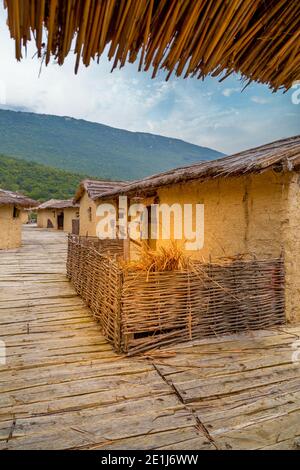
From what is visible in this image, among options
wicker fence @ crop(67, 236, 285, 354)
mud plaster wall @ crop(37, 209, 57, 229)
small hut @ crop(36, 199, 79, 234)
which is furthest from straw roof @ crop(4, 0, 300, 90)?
mud plaster wall @ crop(37, 209, 57, 229)

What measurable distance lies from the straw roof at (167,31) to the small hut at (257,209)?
2.16 metres

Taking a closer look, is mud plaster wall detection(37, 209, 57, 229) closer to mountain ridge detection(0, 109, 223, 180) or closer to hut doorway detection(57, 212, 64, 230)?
hut doorway detection(57, 212, 64, 230)

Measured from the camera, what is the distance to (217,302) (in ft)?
12.6

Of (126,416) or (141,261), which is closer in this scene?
(126,416)

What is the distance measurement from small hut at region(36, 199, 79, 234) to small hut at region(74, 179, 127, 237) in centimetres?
474

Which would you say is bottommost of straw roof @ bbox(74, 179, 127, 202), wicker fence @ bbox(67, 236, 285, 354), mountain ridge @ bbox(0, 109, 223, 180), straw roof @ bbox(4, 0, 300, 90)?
wicker fence @ bbox(67, 236, 285, 354)

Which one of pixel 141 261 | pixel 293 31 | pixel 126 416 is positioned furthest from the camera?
pixel 141 261

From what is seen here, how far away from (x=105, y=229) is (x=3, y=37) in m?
13.3

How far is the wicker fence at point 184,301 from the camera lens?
3.42 meters

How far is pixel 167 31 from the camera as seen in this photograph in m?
1.58

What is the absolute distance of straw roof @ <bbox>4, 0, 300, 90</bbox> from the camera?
144cm

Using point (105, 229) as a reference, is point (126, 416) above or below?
below

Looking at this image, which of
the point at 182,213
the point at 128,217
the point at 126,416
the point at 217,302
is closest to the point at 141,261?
the point at 217,302

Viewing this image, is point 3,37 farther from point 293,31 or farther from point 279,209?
point 279,209
